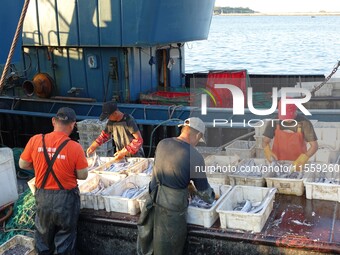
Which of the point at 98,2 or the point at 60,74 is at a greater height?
the point at 98,2

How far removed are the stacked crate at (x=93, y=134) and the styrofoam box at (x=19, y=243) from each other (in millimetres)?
3425

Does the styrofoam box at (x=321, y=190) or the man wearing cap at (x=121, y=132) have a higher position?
the man wearing cap at (x=121, y=132)

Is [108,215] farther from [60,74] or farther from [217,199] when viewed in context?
[60,74]

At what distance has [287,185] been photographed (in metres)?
5.83

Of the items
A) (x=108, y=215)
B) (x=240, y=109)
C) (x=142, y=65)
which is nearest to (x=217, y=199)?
(x=108, y=215)

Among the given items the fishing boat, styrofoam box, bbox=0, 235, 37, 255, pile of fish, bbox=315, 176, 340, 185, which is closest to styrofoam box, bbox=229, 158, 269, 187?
pile of fish, bbox=315, 176, 340, 185

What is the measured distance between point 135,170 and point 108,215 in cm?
104

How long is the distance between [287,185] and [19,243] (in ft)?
A: 11.7

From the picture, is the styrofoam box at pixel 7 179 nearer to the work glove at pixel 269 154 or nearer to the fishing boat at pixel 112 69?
the fishing boat at pixel 112 69

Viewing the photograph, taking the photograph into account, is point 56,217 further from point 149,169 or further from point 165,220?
point 149,169

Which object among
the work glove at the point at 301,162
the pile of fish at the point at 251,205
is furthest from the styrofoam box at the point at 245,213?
the work glove at the point at 301,162

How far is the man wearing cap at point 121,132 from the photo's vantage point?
671 centimetres

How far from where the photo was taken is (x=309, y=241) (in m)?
4.76

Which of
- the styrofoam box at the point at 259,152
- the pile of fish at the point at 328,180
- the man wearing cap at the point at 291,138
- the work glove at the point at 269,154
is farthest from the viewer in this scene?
the styrofoam box at the point at 259,152
